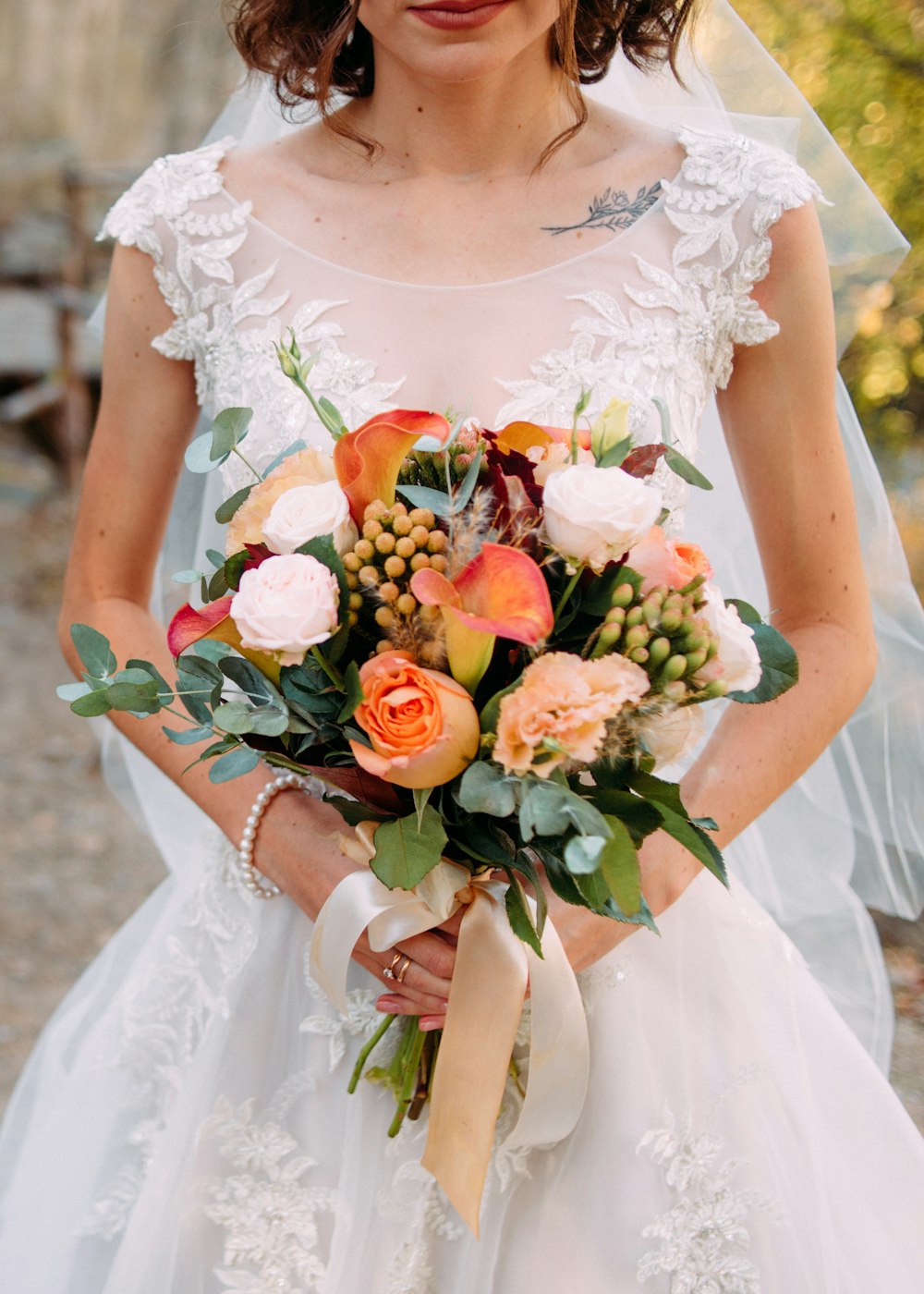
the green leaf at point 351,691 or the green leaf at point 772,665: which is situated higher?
the green leaf at point 772,665

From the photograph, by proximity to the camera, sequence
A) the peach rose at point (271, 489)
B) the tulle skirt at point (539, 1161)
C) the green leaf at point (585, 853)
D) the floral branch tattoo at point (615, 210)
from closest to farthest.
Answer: the green leaf at point (585, 853)
the peach rose at point (271, 489)
the tulle skirt at point (539, 1161)
the floral branch tattoo at point (615, 210)

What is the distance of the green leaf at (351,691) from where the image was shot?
1.18m

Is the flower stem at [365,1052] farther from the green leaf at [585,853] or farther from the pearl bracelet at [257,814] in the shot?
the green leaf at [585,853]

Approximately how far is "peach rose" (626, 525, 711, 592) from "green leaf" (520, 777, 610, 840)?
9.4 inches

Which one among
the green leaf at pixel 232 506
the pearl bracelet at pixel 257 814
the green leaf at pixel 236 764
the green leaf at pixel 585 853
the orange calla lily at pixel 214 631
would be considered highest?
the green leaf at pixel 585 853

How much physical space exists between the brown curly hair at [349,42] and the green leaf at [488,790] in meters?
1.27

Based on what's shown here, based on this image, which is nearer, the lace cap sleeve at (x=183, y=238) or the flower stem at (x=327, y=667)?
the flower stem at (x=327, y=667)

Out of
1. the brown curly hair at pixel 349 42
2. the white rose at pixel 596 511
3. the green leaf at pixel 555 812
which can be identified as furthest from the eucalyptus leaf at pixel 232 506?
the brown curly hair at pixel 349 42

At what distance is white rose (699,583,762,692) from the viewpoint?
1.19 m

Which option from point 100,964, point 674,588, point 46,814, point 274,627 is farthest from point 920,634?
point 46,814

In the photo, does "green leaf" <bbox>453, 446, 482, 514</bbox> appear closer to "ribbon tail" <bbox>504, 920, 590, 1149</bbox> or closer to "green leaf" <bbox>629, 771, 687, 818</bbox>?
"green leaf" <bbox>629, 771, 687, 818</bbox>

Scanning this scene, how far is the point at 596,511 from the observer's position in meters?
1.11

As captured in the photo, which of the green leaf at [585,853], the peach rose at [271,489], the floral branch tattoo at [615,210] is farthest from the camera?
the floral branch tattoo at [615,210]

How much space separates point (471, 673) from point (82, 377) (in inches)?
316
